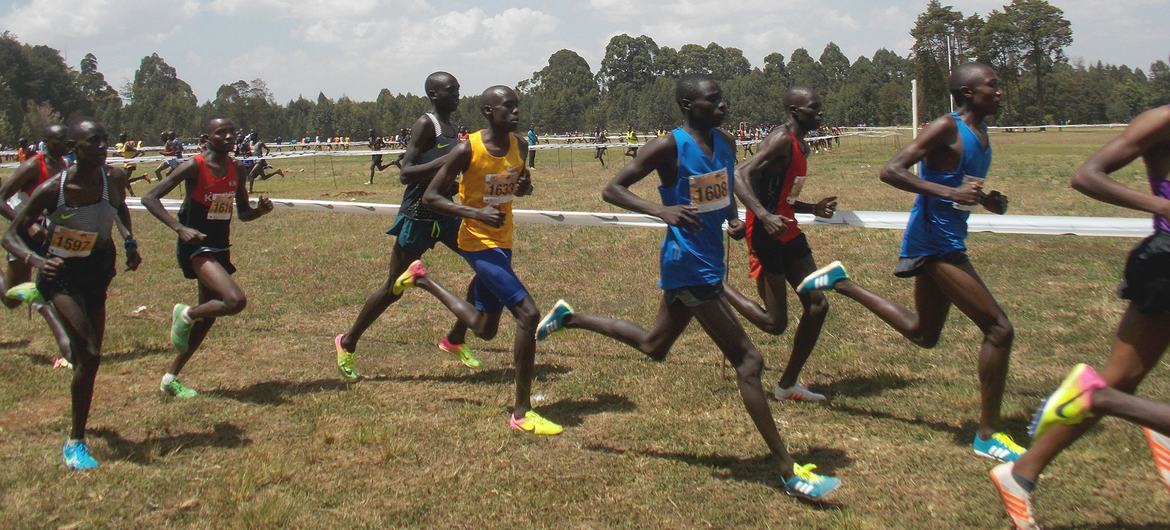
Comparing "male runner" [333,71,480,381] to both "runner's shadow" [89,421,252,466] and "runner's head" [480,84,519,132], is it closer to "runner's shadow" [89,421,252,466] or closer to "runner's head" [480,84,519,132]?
"runner's head" [480,84,519,132]

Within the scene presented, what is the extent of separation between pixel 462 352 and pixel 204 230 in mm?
2098

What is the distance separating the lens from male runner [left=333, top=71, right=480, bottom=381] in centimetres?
656

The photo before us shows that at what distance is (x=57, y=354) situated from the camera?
25.7 feet

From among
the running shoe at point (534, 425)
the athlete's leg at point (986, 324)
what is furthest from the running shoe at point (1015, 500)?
the running shoe at point (534, 425)

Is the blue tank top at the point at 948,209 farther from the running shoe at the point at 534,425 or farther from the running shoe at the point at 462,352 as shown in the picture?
the running shoe at the point at 462,352

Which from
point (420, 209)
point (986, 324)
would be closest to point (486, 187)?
point (420, 209)

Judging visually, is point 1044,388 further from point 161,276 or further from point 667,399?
point 161,276

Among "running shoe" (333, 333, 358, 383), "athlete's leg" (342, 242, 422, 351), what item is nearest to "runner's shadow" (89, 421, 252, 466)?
"running shoe" (333, 333, 358, 383)

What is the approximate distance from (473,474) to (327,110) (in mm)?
97829

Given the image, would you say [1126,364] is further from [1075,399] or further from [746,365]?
[746,365]

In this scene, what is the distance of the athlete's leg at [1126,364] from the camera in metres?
3.73

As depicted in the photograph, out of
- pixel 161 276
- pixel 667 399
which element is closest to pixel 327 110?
pixel 161 276

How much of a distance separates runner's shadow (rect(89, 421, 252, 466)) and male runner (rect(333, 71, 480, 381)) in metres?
1.28

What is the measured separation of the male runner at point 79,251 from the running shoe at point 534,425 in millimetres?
2344
